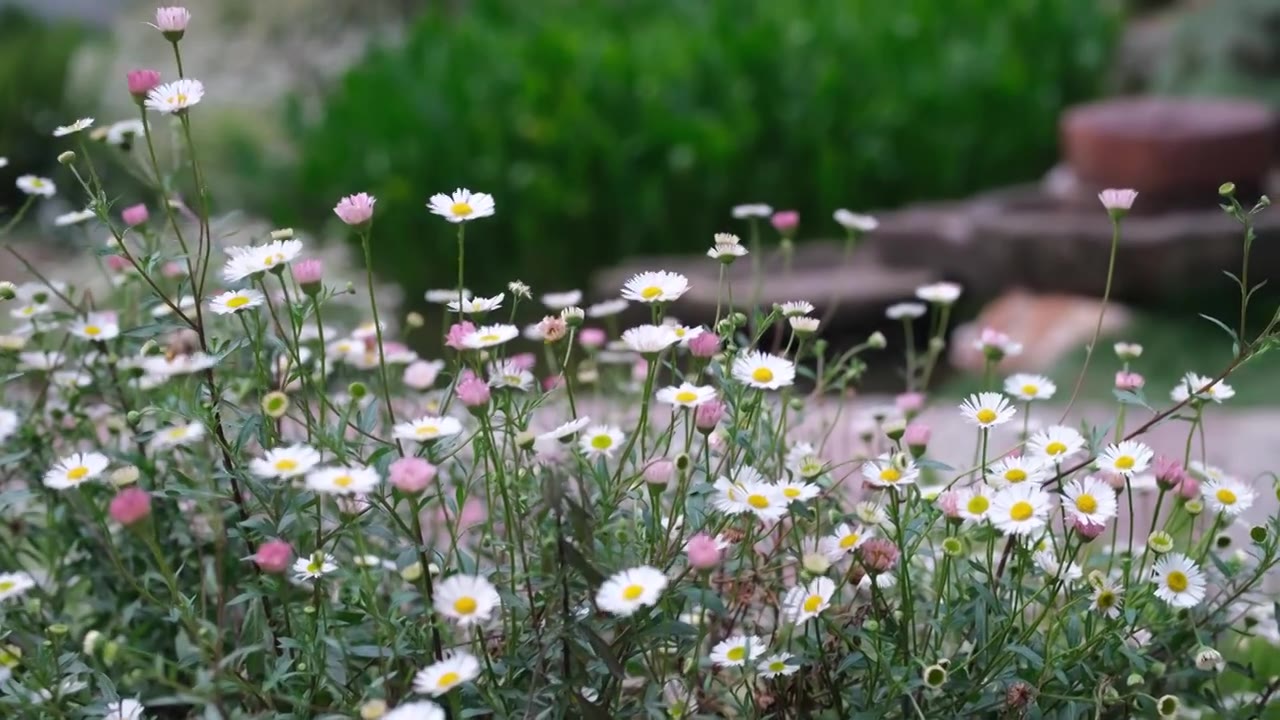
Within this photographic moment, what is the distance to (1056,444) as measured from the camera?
118cm

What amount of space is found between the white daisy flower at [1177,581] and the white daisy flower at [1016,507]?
0.16 metres

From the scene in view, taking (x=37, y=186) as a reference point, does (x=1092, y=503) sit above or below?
below

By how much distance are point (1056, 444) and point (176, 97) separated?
83 cm

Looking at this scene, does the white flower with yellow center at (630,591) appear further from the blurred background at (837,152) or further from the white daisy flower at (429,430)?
the blurred background at (837,152)

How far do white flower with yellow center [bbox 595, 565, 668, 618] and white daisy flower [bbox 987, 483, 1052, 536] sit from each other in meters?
0.29

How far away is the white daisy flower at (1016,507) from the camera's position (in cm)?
105

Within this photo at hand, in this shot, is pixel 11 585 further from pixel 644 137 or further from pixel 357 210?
pixel 644 137

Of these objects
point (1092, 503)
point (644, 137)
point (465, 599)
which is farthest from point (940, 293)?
point (644, 137)

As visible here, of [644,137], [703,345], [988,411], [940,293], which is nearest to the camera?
[703,345]

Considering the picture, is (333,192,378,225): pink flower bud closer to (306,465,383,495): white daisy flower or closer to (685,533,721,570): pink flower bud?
(306,465,383,495): white daisy flower

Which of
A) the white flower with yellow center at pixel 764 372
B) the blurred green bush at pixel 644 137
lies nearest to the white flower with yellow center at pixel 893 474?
the white flower with yellow center at pixel 764 372

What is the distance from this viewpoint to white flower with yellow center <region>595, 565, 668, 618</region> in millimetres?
933

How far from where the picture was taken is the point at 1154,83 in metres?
5.60

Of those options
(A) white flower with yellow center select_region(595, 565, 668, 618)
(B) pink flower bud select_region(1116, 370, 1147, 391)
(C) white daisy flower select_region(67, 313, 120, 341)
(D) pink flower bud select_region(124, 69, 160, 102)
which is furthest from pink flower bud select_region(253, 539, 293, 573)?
(B) pink flower bud select_region(1116, 370, 1147, 391)
